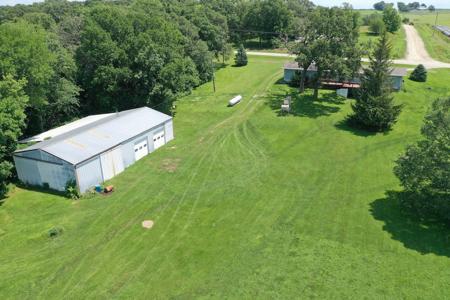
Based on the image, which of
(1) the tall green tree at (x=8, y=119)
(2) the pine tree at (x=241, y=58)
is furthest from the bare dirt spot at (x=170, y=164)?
(2) the pine tree at (x=241, y=58)

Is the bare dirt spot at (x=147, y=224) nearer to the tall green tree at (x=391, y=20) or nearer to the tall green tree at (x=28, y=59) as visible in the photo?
the tall green tree at (x=28, y=59)

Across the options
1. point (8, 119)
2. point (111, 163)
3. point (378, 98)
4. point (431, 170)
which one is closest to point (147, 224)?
point (111, 163)

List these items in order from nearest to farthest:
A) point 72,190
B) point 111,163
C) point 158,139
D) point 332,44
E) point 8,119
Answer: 1. point 8,119
2. point 72,190
3. point 111,163
4. point 158,139
5. point 332,44

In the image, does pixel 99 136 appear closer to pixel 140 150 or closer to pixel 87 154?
pixel 87 154

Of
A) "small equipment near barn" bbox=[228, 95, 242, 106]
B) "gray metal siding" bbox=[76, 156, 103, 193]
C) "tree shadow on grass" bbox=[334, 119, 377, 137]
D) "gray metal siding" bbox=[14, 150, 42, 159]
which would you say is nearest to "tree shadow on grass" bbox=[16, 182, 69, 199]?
"gray metal siding" bbox=[76, 156, 103, 193]

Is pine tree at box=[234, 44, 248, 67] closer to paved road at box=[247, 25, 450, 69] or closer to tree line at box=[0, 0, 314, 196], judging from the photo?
paved road at box=[247, 25, 450, 69]
